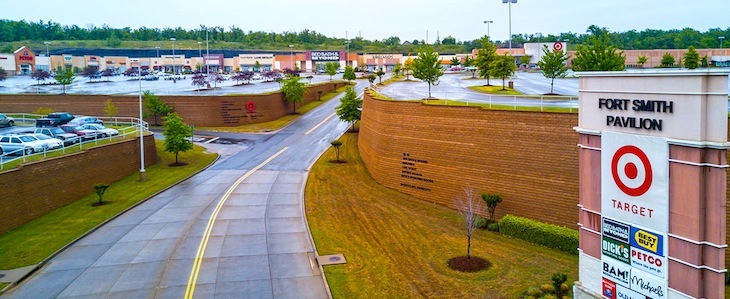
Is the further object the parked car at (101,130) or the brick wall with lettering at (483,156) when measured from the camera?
the parked car at (101,130)

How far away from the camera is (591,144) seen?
14.4 meters

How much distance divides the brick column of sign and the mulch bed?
353 inches

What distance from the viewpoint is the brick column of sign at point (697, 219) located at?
11.4m

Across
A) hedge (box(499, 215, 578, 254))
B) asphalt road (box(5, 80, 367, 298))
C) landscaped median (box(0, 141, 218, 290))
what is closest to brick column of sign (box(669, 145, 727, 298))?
hedge (box(499, 215, 578, 254))

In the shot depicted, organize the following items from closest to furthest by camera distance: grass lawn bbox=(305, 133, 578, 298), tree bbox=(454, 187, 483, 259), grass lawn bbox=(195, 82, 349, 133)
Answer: grass lawn bbox=(305, 133, 578, 298) → tree bbox=(454, 187, 483, 259) → grass lawn bbox=(195, 82, 349, 133)

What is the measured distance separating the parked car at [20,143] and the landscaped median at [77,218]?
13.1 ft

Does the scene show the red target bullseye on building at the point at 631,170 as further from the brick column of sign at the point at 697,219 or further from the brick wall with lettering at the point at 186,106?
the brick wall with lettering at the point at 186,106

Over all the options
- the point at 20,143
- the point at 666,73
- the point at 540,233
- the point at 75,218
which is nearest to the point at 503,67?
the point at 540,233

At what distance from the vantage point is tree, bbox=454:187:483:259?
21.3m

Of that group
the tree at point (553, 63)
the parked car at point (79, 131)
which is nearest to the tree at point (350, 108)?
the tree at point (553, 63)

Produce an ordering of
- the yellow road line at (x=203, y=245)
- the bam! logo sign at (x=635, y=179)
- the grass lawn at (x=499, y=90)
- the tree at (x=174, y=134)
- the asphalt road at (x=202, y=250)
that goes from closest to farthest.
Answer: the bam! logo sign at (x=635, y=179), the yellow road line at (x=203, y=245), the asphalt road at (x=202, y=250), the tree at (x=174, y=134), the grass lawn at (x=499, y=90)

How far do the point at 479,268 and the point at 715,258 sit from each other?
9857 mm

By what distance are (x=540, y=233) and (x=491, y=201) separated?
332cm

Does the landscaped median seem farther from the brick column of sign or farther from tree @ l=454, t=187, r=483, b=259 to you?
the brick column of sign
